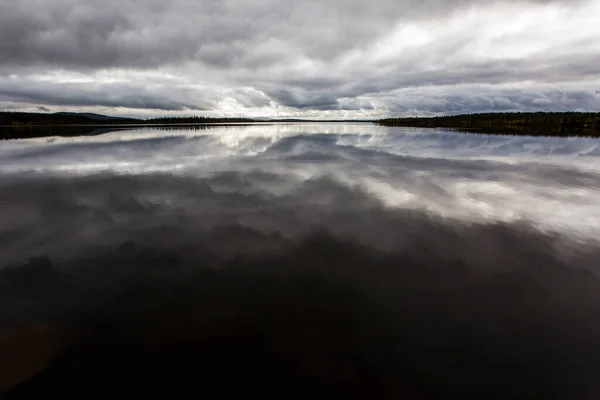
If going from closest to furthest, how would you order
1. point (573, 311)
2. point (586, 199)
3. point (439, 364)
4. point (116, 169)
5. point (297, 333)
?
1. point (439, 364)
2. point (297, 333)
3. point (573, 311)
4. point (586, 199)
5. point (116, 169)

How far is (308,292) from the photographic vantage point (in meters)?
9.25

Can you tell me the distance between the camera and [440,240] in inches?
508

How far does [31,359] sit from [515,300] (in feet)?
42.6

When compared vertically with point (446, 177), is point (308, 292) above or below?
below

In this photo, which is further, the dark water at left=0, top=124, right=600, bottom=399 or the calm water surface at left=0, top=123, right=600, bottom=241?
the calm water surface at left=0, top=123, right=600, bottom=241

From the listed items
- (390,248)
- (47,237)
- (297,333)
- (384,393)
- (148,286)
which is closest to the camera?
(384,393)

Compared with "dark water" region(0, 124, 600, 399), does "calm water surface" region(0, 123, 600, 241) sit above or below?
above

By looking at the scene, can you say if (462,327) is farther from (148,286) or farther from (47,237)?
(47,237)

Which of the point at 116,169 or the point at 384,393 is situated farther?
the point at 116,169

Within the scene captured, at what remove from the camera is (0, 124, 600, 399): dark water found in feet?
20.9

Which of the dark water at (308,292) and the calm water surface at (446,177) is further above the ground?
the calm water surface at (446,177)

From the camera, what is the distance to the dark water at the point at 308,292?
6.37 m

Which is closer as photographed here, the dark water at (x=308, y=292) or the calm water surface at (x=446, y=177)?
the dark water at (x=308, y=292)

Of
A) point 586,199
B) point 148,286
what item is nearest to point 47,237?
point 148,286
